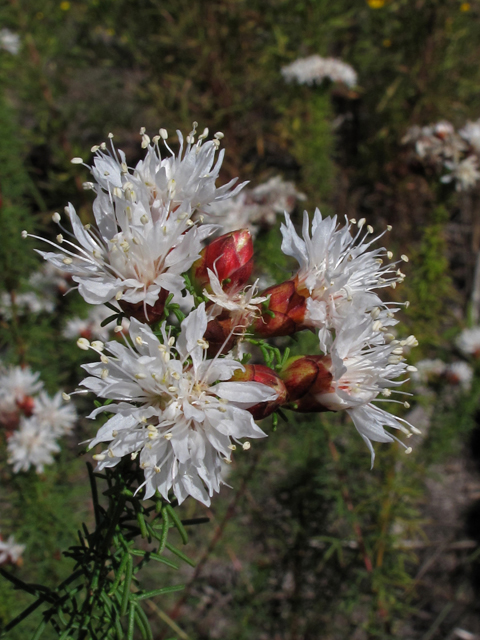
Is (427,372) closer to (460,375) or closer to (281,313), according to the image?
(460,375)

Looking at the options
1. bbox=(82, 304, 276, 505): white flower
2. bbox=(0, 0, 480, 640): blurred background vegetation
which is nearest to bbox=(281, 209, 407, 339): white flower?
bbox=(82, 304, 276, 505): white flower

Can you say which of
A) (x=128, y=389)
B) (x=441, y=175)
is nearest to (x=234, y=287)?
(x=128, y=389)

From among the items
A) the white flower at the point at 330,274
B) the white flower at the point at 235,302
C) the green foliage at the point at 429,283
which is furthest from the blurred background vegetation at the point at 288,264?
the white flower at the point at 235,302

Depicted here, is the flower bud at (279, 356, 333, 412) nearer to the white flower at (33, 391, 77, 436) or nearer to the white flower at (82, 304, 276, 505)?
the white flower at (82, 304, 276, 505)

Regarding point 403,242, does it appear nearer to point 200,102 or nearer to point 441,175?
point 441,175

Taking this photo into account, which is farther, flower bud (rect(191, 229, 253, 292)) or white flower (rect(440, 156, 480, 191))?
white flower (rect(440, 156, 480, 191))

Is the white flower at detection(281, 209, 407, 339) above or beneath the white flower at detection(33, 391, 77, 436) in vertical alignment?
above

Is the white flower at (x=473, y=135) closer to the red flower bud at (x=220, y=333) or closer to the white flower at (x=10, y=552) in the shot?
the red flower bud at (x=220, y=333)
